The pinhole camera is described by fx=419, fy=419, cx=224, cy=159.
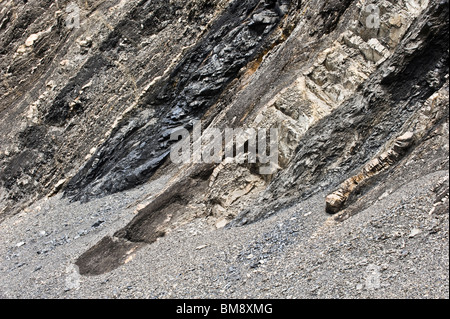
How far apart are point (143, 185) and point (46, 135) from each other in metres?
7.66

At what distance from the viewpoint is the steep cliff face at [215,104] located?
1109 cm

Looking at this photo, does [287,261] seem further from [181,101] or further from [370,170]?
[181,101]

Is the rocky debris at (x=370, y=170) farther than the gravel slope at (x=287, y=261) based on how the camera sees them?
Yes

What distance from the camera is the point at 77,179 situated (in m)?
19.9

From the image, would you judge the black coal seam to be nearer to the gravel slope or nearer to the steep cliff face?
the steep cliff face

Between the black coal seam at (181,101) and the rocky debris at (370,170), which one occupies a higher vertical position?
the rocky debris at (370,170)

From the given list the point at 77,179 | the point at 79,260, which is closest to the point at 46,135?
the point at 77,179

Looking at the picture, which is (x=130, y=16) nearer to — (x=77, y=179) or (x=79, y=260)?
(x=77, y=179)

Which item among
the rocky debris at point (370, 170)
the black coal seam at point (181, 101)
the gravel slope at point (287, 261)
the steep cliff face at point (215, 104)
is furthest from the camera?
the black coal seam at point (181, 101)

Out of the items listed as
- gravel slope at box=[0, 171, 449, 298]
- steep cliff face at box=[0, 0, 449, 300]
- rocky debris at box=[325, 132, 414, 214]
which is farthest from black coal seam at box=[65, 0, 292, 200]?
rocky debris at box=[325, 132, 414, 214]

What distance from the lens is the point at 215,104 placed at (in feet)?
62.4

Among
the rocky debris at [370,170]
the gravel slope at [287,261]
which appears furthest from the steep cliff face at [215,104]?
the gravel slope at [287,261]

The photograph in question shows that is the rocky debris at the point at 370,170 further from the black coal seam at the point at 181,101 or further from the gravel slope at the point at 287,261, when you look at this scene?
the black coal seam at the point at 181,101

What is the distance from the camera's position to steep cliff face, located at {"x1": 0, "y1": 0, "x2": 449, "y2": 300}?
36.4 ft
